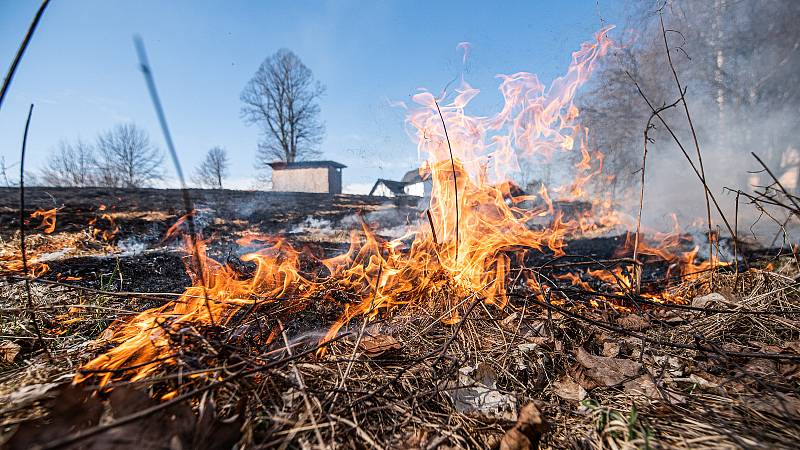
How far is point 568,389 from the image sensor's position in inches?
62.9

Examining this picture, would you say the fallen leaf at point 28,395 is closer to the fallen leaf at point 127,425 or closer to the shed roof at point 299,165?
the fallen leaf at point 127,425

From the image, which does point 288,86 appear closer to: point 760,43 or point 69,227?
point 69,227

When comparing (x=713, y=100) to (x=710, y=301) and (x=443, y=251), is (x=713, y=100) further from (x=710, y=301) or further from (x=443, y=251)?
(x=443, y=251)

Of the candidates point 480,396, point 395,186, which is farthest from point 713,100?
point 395,186

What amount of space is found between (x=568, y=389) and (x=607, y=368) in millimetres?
261

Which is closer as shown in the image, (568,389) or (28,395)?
(28,395)

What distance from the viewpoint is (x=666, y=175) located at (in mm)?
13562

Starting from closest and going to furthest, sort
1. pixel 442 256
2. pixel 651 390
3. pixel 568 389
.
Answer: pixel 651 390, pixel 568 389, pixel 442 256

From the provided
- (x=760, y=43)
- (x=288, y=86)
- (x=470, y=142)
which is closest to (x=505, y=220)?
(x=470, y=142)

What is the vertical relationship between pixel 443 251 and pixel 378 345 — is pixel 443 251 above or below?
above

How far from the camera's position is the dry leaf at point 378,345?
5.79ft

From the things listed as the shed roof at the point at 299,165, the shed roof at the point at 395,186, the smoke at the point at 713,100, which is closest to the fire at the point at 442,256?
the smoke at the point at 713,100

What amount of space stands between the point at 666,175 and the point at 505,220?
14756 millimetres

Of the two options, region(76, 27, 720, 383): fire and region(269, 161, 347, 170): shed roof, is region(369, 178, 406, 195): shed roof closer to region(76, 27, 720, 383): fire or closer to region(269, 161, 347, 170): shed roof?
region(269, 161, 347, 170): shed roof
